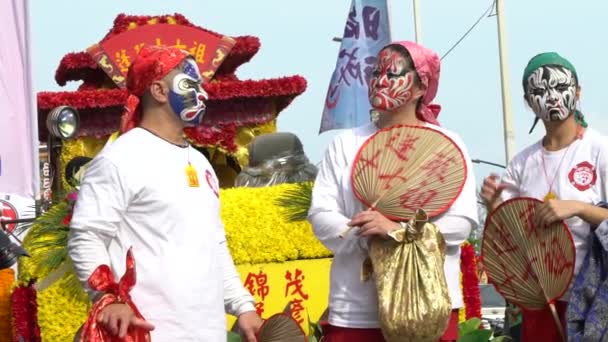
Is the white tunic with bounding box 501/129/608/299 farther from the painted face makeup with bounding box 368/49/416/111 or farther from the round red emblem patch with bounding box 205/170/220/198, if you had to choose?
the round red emblem patch with bounding box 205/170/220/198

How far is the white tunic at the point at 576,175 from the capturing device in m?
5.90

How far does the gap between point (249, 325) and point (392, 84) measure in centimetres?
113

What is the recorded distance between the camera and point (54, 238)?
775 cm

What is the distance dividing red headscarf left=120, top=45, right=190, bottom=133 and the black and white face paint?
6.51ft

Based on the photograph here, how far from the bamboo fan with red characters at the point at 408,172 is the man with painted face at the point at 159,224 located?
25.5 inches

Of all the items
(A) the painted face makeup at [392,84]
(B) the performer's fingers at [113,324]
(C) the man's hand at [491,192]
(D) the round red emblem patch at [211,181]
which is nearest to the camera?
(B) the performer's fingers at [113,324]

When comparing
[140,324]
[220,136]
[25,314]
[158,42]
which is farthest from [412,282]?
[158,42]

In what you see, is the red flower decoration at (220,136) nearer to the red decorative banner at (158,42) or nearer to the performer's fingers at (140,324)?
the red decorative banner at (158,42)

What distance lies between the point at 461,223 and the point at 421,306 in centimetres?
40

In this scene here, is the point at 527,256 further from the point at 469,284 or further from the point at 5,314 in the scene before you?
the point at 5,314

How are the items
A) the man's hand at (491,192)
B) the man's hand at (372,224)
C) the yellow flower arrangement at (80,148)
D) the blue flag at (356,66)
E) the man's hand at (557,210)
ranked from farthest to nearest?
the yellow flower arrangement at (80,148), the blue flag at (356,66), the man's hand at (491,192), the man's hand at (557,210), the man's hand at (372,224)

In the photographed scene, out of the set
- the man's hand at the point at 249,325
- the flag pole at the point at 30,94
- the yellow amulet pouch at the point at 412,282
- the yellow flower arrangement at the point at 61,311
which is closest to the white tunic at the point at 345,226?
the yellow amulet pouch at the point at 412,282

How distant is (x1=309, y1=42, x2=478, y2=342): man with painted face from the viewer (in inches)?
195

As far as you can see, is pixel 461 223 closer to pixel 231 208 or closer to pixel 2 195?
pixel 231 208
